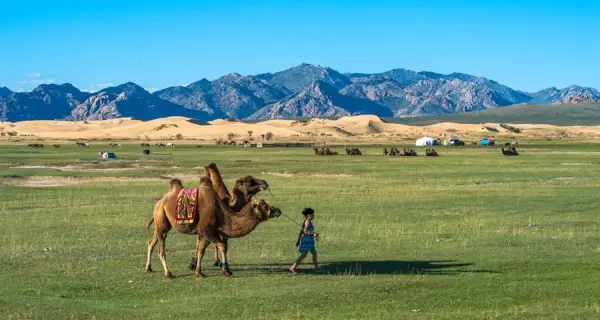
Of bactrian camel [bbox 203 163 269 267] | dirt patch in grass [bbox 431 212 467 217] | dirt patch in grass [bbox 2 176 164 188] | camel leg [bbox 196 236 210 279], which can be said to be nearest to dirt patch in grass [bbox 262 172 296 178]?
dirt patch in grass [bbox 2 176 164 188]

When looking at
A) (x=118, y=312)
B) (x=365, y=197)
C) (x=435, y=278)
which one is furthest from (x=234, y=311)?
(x=365, y=197)

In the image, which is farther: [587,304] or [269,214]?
[269,214]

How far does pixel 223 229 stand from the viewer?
61.1 ft

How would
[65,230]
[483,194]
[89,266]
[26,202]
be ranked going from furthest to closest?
[483,194] < [26,202] < [65,230] < [89,266]

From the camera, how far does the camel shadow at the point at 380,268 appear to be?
19.5 m

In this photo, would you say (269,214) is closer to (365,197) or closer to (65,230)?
(65,230)

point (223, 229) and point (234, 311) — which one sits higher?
point (223, 229)

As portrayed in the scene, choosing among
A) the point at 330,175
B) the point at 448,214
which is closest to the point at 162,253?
the point at 448,214

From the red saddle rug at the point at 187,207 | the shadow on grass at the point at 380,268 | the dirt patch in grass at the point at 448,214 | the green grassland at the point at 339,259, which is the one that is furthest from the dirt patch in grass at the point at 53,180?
the red saddle rug at the point at 187,207

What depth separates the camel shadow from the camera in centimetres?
1947

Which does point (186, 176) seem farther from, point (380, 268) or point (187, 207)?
point (187, 207)

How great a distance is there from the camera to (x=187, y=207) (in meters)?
19.0

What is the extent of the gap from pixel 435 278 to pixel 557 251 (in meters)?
5.53

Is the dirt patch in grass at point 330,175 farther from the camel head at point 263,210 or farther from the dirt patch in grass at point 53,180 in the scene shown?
the camel head at point 263,210
